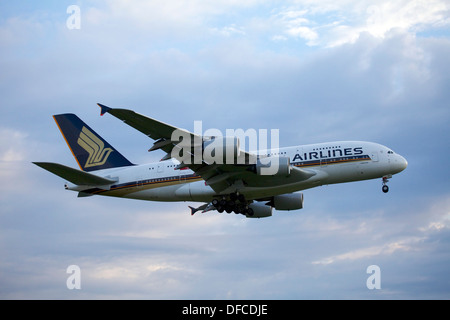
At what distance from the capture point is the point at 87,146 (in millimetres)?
50406

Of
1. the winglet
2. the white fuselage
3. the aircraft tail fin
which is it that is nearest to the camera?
the winglet

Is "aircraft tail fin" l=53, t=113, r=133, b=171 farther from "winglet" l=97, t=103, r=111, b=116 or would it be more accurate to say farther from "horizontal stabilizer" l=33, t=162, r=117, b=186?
"winglet" l=97, t=103, r=111, b=116

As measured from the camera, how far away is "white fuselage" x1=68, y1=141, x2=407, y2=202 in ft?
142

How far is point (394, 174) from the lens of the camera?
147 ft

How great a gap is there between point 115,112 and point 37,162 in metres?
9.16

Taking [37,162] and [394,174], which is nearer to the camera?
[37,162]

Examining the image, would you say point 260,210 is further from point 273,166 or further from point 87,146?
point 87,146

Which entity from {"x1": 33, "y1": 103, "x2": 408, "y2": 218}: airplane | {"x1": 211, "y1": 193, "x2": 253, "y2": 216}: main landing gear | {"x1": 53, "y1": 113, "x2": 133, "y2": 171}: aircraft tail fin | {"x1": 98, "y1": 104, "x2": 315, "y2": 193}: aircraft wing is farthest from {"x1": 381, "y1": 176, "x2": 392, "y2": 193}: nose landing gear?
{"x1": 53, "y1": 113, "x2": 133, "y2": 171}: aircraft tail fin

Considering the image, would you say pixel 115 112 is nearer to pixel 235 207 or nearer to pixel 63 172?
pixel 63 172

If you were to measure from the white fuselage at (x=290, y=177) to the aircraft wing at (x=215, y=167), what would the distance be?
58 cm

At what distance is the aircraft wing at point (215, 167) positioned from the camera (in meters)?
36.4

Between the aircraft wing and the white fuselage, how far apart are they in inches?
22.9

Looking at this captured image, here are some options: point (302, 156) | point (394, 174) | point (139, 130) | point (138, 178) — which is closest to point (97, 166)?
point (138, 178)

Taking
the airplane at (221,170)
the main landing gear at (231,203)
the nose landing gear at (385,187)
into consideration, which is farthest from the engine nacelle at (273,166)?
the nose landing gear at (385,187)
